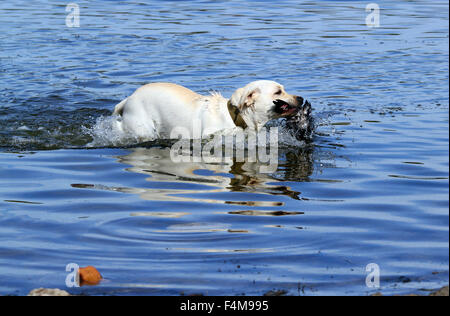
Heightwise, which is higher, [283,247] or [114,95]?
[114,95]

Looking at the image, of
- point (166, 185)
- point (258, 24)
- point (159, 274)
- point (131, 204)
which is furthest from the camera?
point (258, 24)

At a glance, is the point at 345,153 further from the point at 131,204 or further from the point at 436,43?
the point at 436,43

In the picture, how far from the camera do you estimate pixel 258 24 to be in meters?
21.4

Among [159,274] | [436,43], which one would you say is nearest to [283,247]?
[159,274]

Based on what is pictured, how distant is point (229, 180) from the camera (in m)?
8.70

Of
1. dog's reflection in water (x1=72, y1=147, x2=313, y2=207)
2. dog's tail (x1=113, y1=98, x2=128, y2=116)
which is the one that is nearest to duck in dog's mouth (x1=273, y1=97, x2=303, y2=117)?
dog's reflection in water (x1=72, y1=147, x2=313, y2=207)

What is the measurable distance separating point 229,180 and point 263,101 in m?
1.36

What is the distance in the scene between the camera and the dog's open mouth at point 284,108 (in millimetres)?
9547

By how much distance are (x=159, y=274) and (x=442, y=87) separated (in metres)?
9.27

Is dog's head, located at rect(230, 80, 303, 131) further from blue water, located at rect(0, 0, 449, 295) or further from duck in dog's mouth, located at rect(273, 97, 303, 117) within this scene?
blue water, located at rect(0, 0, 449, 295)

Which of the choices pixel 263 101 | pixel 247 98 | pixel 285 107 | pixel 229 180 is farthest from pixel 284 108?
Result: pixel 229 180

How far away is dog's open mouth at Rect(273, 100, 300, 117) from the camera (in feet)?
31.3

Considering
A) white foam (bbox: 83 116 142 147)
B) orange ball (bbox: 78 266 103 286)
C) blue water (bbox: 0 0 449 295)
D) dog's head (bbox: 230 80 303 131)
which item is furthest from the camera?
white foam (bbox: 83 116 142 147)

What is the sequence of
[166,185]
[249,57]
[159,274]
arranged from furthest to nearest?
[249,57] < [166,185] < [159,274]
